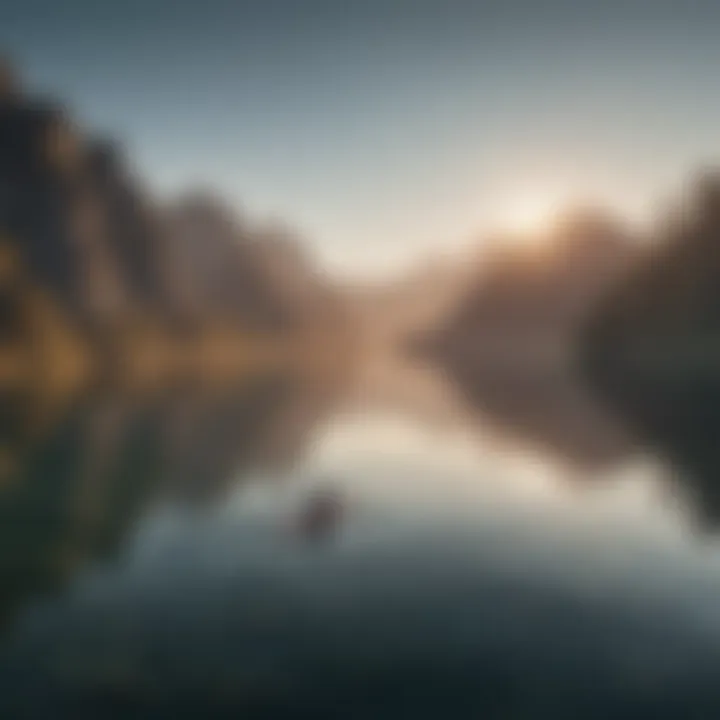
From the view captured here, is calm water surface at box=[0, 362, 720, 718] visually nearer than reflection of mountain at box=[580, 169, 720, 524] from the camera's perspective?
Yes

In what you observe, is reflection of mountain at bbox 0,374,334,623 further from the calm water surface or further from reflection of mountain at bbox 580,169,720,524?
reflection of mountain at bbox 580,169,720,524

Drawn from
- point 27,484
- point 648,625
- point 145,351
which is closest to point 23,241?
point 145,351

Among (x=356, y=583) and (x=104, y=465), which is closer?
(x=356, y=583)

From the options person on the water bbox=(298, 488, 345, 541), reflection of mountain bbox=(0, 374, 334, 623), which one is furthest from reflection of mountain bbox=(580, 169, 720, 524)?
person on the water bbox=(298, 488, 345, 541)

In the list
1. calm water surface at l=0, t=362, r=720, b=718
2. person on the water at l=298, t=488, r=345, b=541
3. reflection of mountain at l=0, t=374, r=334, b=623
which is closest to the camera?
calm water surface at l=0, t=362, r=720, b=718

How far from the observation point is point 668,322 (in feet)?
236

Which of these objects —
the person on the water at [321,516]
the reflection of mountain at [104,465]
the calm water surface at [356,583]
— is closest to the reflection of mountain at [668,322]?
the reflection of mountain at [104,465]

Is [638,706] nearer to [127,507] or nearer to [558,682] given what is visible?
[558,682]

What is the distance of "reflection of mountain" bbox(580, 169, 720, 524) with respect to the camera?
51.9 metres

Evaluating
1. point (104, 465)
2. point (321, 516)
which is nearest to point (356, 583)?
point (321, 516)

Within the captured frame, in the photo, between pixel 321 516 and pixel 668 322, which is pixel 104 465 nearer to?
pixel 321 516

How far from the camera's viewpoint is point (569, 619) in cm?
970

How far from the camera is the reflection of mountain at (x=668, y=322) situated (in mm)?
51906

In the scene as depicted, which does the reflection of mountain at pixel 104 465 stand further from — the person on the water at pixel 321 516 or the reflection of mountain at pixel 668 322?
the reflection of mountain at pixel 668 322
